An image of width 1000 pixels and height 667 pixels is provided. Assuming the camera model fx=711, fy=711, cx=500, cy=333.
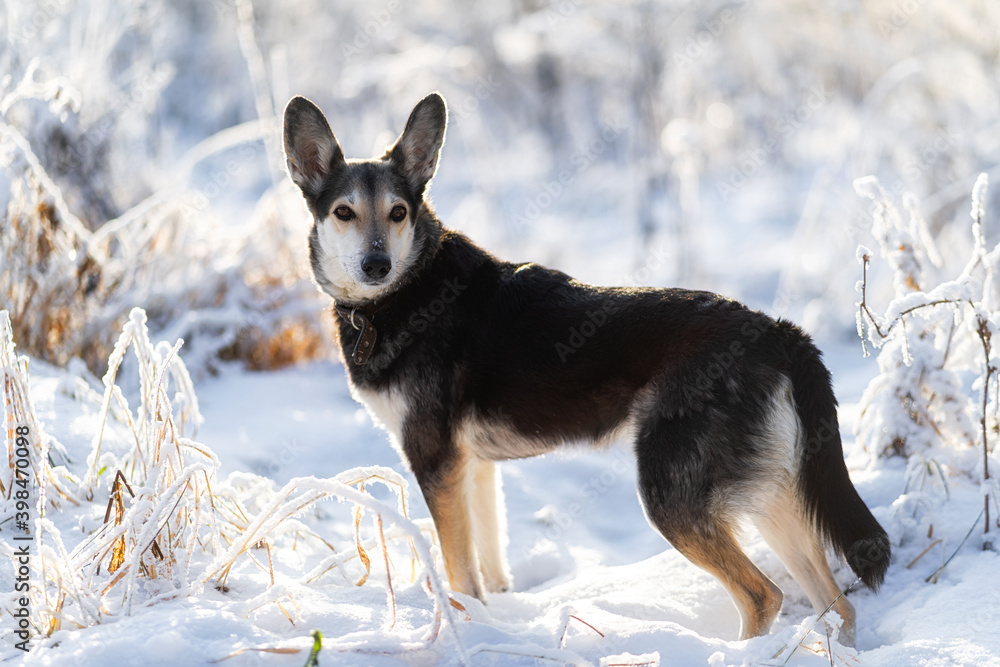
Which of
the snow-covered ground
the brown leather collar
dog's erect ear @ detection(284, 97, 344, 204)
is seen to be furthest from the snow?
dog's erect ear @ detection(284, 97, 344, 204)

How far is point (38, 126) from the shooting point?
5.42 meters

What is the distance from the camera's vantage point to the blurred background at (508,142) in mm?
5273

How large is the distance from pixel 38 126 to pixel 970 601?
21.1 ft

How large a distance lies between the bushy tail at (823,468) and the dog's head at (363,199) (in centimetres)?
166

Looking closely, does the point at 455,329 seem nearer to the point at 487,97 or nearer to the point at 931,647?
the point at 931,647

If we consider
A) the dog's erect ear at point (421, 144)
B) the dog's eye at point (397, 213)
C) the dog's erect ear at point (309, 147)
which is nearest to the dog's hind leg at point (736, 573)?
the dog's eye at point (397, 213)

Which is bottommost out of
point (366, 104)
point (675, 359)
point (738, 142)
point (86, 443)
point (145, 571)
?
point (145, 571)

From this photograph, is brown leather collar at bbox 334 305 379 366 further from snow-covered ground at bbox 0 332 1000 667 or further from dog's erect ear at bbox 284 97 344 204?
snow-covered ground at bbox 0 332 1000 667

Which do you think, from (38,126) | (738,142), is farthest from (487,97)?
(38,126)

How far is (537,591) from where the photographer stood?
3373 mm

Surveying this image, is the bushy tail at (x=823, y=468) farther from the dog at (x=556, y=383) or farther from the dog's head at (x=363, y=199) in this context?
the dog's head at (x=363, y=199)

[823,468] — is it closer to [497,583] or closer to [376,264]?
[497,583]

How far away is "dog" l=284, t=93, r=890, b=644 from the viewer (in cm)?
249

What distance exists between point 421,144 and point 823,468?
224cm
